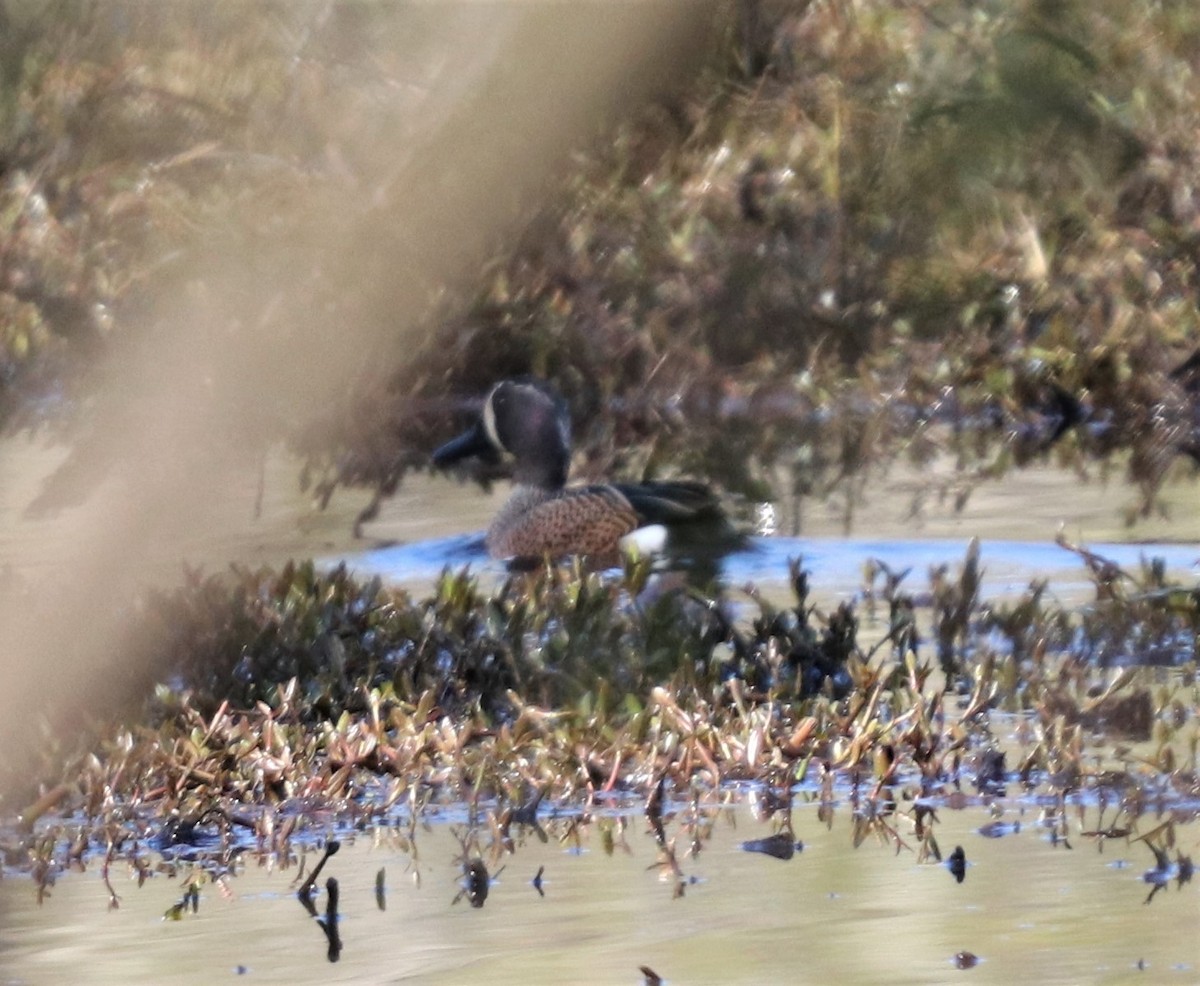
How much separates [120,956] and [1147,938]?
64.2 inches

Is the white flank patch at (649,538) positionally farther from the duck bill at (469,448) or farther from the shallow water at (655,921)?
the shallow water at (655,921)

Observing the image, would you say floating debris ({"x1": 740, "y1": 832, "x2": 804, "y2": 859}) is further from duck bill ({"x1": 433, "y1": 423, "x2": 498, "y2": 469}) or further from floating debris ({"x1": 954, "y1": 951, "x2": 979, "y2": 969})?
duck bill ({"x1": 433, "y1": 423, "x2": 498, "y2": 469})

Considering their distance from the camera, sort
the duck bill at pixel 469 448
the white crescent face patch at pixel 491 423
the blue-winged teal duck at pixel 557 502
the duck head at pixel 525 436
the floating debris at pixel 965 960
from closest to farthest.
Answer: the floating debris at pixel 965 960 < the blue-winged teal duck at pixel 557 502 < the duck head at pixel 525 436 < the white crescent face patch at pixel 491 423 < the duck bill at pixel 469 448

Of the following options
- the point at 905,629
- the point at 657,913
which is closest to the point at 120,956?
the point at 657,913

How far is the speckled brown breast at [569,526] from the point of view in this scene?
10414 millimetres

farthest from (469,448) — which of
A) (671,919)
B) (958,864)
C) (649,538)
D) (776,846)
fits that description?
(671,919)

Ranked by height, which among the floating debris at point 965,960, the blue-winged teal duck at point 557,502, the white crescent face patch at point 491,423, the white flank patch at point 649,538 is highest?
the white crescent face patch at point 491,423

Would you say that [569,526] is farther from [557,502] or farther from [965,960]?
[965,960]

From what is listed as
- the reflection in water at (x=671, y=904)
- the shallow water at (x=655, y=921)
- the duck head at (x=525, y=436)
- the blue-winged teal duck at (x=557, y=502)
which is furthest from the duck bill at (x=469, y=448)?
the shallow water at (x=655, y=921)

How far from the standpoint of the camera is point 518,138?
2.89 m

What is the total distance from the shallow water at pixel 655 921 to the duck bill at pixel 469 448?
696 centimetres

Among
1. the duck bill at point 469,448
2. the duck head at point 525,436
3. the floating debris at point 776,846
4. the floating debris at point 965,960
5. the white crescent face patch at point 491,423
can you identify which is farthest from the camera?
the duck bill at point 469,448

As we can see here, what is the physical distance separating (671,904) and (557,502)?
250 inches

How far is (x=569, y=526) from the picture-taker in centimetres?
1052
